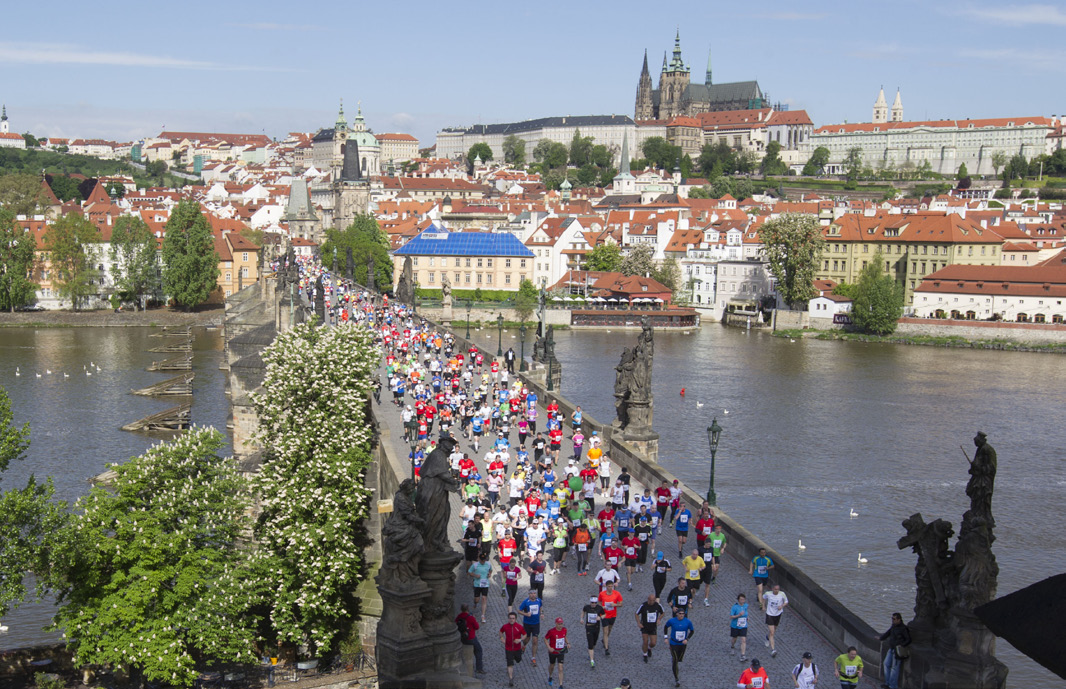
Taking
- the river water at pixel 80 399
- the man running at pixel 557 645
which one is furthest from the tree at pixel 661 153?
the man running at pixel 557 645

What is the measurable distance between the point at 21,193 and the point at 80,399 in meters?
60.1

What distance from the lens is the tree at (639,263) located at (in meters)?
83.1

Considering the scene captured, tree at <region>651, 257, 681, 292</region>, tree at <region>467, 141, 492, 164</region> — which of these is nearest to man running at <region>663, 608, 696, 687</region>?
tree at <region>651, 257, 681, 292</region>

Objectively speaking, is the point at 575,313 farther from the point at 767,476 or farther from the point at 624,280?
the point at 767,476

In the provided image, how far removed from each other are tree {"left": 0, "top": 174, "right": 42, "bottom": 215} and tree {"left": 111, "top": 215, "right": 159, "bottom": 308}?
21677 millimetres

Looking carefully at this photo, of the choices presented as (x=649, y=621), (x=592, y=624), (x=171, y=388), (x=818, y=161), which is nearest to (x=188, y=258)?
(x=171, y=388)

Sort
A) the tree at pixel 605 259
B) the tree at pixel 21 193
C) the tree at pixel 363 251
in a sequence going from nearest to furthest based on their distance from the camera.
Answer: the tree at pixel 363 251
the tree at pixel 605 259
the tree at pixel 21 193

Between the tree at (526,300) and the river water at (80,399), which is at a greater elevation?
the tree at (526,300)

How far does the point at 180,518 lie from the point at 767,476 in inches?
772

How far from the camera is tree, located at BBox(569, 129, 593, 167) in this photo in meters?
177

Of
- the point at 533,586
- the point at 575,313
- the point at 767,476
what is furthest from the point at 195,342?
the point at 533,586

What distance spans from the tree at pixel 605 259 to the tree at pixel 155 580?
69.4m

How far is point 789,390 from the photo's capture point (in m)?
48.2

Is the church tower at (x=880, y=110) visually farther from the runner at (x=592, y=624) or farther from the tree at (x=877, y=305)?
the runner at (x=592, y=624)
